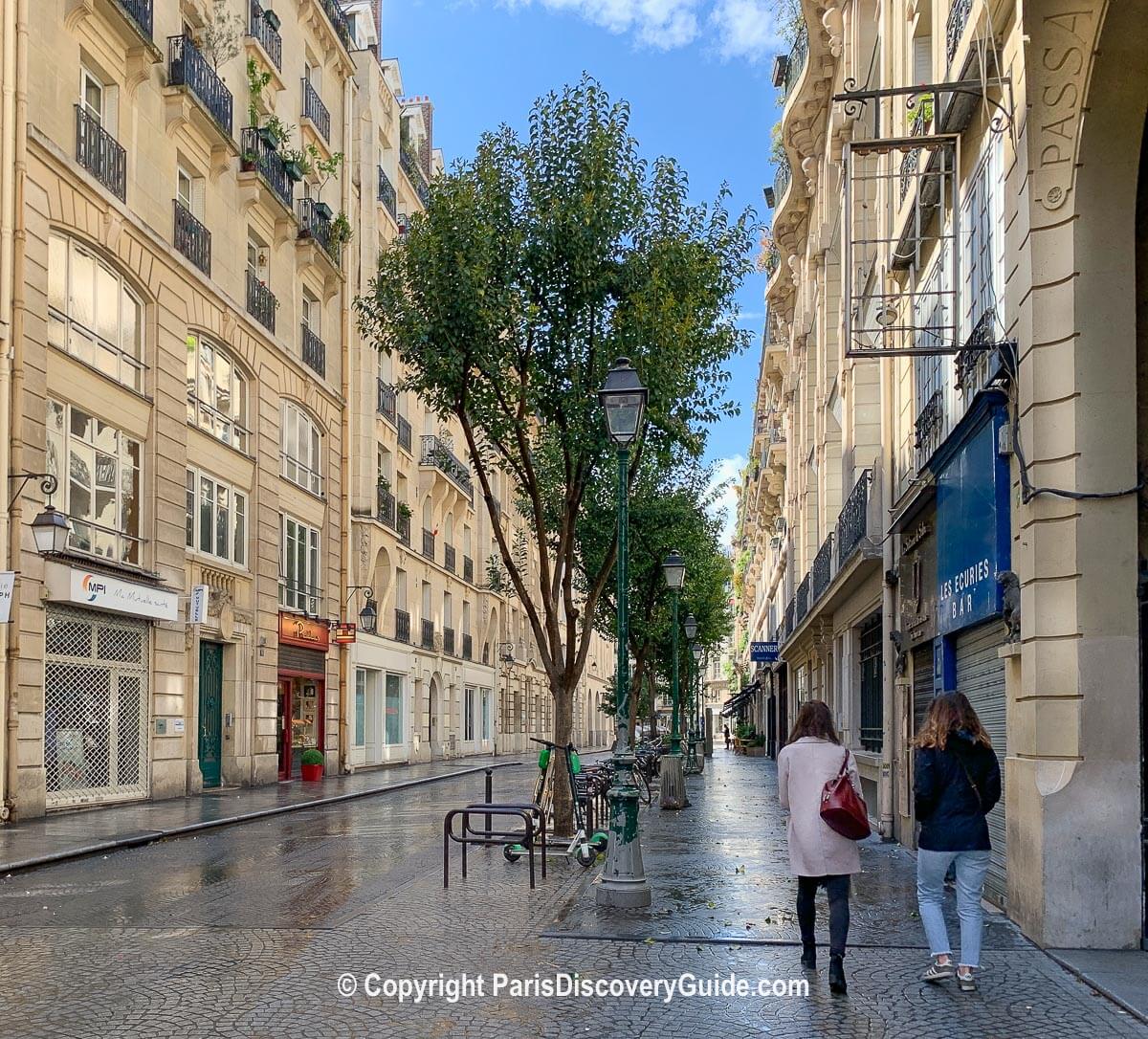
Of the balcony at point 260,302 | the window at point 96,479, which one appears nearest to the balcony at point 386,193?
the balcony at point 260,302

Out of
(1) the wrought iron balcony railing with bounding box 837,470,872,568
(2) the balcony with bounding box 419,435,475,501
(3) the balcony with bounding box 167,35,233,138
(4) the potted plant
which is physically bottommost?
(4) the potted plant

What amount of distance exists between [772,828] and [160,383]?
13.7 metres

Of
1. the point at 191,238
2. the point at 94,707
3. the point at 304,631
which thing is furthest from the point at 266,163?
the point at 94,707

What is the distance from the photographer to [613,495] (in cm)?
2833

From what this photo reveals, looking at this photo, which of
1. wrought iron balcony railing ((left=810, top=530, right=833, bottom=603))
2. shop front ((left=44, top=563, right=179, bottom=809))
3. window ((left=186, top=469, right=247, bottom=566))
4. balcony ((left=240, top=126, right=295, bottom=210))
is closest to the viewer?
shop front ((left=44, top=563, right=179, bottom=809))

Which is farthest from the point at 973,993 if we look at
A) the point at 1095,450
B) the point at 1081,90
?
the point at 1081,90

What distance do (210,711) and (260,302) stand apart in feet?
30.2

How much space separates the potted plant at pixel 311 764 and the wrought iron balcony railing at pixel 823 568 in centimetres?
1237

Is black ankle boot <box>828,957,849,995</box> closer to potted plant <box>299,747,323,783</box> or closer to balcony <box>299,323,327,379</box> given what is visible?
potted plant <box>299,747,323,783</box>

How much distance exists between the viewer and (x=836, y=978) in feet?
23.5

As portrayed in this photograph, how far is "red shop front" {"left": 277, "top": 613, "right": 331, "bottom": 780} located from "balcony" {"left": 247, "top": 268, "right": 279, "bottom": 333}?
266 inches

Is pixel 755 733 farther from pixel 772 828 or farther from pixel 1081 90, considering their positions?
pixel 1081 90

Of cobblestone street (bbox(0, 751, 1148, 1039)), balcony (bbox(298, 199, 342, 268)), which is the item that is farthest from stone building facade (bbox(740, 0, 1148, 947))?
balcony (bbox(298, 199, 342, 268))

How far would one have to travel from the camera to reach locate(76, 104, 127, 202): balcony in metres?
21.0
